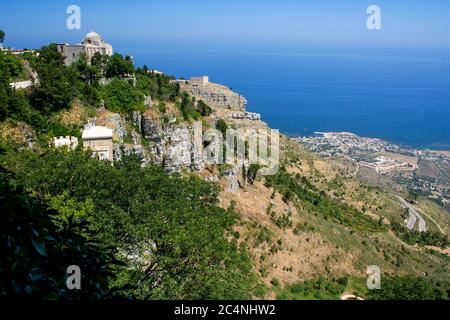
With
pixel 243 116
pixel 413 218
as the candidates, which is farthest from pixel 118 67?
pixel 413 218

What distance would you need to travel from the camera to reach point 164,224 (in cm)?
1462

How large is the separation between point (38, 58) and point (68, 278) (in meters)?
28.1

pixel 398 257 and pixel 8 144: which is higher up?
pixel 8 144

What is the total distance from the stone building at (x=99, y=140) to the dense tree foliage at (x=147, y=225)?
17.5ft

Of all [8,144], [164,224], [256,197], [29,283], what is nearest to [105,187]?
[164,224]

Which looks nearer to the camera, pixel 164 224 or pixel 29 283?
pixel 29 283

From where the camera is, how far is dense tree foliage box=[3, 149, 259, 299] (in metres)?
14.0

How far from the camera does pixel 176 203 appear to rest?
1641cm

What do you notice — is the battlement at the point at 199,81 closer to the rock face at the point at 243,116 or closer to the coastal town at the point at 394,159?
the rock face at the point at 243,116

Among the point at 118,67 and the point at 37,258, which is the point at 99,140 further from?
the point at 37,258

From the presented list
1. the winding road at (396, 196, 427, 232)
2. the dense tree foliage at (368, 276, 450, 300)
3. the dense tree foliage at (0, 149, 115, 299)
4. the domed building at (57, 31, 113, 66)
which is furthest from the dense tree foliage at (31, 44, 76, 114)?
the winding road at (396, 196, 427, 232)

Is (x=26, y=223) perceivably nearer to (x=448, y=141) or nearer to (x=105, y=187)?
(x=105, y=187)

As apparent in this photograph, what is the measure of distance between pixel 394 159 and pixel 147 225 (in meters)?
120

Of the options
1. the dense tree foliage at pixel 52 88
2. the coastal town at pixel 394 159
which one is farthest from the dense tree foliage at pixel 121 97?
the coastal town at pixel 394 159
